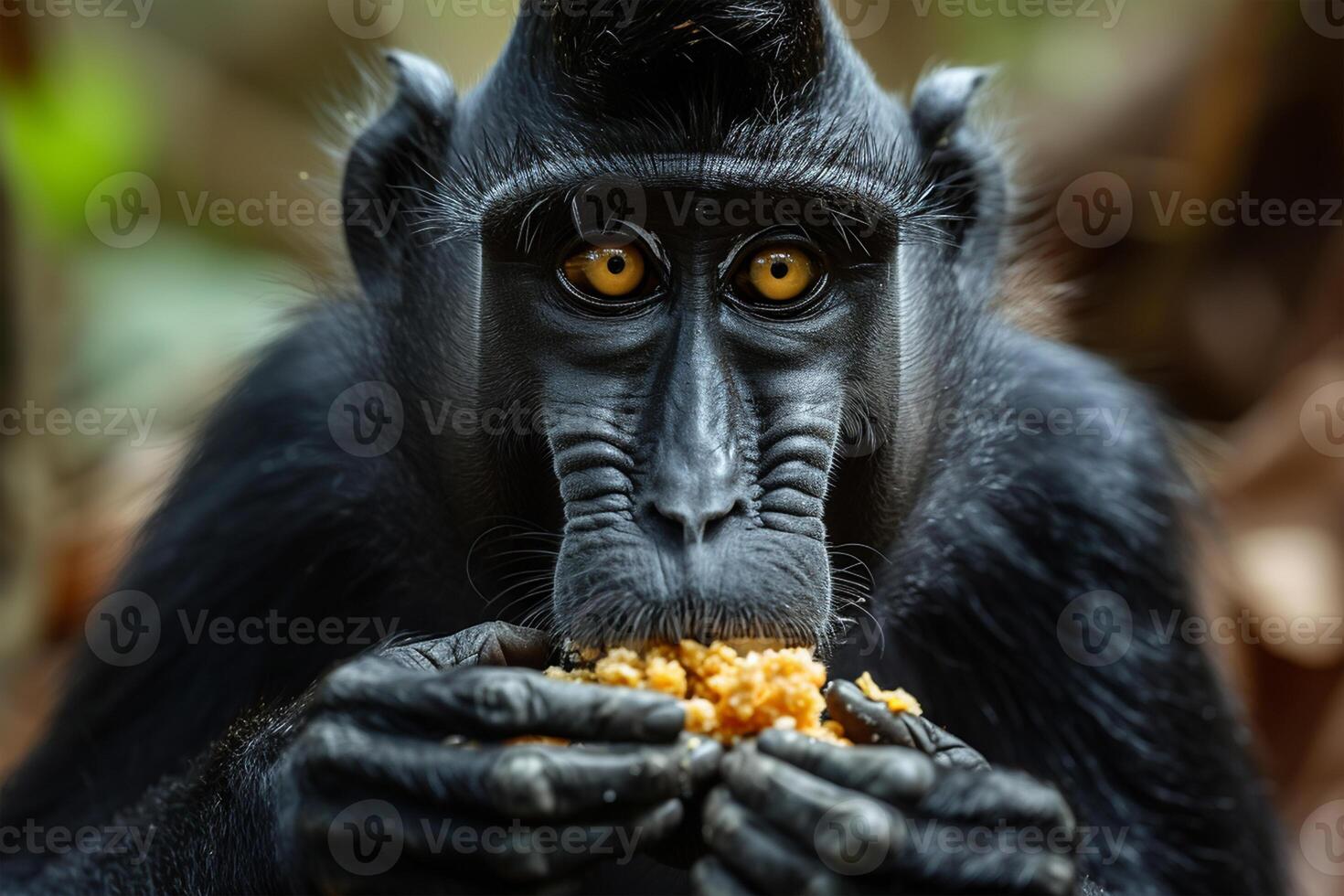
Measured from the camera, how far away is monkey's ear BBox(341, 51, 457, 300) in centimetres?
457

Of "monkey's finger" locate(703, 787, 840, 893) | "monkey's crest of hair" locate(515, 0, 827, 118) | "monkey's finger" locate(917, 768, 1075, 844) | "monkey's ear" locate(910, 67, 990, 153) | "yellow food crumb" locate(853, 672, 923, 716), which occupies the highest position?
"monkey's ear" locate(910, 67, 990, 153)

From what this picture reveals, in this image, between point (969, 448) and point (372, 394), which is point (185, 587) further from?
point (969, 448)

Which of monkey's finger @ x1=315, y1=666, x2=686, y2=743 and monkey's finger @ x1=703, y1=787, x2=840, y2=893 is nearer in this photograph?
monkey's finger @ x1=703, y1=787, x2=840, y2=893

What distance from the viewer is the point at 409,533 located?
4.63 m

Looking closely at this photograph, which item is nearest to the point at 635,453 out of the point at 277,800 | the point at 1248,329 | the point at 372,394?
the point at 277,800

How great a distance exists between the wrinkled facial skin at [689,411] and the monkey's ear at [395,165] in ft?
2.84

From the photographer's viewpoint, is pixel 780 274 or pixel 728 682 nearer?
pixel 728 682

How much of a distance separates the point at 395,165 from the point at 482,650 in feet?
6.86

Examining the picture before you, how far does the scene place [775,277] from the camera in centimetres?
374

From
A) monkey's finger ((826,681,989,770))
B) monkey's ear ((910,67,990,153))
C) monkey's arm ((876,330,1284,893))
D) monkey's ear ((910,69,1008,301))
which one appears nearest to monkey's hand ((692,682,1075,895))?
monkey's finger ((826,681,989,770))

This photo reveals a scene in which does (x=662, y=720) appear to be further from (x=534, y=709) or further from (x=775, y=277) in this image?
(x=775, y=277)

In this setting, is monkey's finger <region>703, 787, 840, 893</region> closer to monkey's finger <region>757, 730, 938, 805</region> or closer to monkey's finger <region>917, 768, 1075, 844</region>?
monkey's finger <region>757, 730, 938, 805</region>

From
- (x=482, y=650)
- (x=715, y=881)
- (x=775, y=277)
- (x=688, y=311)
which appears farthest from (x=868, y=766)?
(x=775, y=277)

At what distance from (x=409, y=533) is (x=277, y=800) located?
4.70ft
